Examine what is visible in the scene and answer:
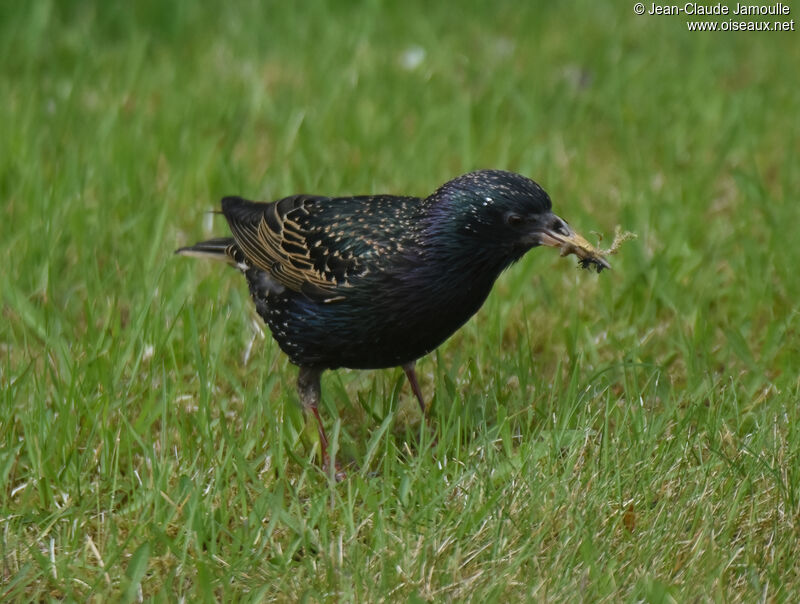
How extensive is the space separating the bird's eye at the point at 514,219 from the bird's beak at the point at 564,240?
0.05 metres

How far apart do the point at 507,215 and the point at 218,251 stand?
1.49 m

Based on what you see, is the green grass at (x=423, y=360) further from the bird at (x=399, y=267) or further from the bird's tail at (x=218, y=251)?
the bird at (x=399, y=267)

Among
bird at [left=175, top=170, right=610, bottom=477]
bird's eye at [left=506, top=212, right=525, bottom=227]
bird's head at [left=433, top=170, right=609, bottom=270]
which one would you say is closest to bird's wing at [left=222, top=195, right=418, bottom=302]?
bird at [left=175, top=170, right=610, bottom=477]

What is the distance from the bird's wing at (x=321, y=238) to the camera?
415cm

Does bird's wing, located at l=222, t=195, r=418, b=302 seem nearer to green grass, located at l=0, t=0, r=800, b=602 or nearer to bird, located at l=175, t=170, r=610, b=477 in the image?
bird, located at l=175, t=170, r=610, b=477

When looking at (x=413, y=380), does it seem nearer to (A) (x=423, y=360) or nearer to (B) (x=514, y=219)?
(A) (x=423, y=360)

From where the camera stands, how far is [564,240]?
3.88m

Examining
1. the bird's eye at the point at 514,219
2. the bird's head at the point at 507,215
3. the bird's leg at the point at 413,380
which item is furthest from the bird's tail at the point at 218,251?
the bird's eye at the point at 514,219

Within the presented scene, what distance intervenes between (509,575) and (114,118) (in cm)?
385

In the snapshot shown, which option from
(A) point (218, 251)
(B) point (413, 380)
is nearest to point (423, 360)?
(B) point (413, 380)

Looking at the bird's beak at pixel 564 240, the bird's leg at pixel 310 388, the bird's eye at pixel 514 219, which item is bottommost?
the bird's leg at pixel 310 388

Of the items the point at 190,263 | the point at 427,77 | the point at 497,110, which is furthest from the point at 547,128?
the point at 190,263

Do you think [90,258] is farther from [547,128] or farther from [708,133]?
[708,133]

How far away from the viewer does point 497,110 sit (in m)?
6.94
